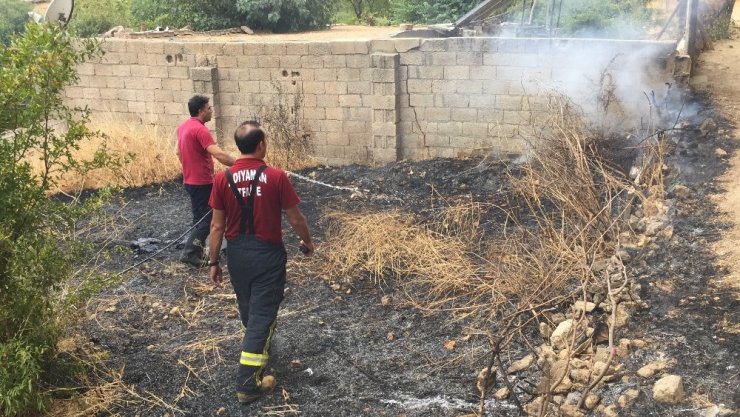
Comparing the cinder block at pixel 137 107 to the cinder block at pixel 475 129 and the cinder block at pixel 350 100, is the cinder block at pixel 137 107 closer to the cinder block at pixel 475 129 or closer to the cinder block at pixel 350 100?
the cinder block at pixel 350 100

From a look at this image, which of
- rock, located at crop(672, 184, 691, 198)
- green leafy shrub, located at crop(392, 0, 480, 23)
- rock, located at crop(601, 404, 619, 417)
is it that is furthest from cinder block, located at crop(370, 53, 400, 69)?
green leafy shrub, located at crop(392, 0, 480, 23)

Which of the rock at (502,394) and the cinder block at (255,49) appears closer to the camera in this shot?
the rock at (502,394)

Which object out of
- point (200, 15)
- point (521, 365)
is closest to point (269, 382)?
point (521, 365)

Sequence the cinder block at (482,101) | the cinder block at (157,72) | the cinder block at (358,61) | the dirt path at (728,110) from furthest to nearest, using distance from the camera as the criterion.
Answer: the cinder block at (157,72)
the cinder block at (358,61)
the cinder block at (482,101)
the dirt path at (728,110)

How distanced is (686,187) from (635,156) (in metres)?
1.24

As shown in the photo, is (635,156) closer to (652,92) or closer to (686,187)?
(652,92)

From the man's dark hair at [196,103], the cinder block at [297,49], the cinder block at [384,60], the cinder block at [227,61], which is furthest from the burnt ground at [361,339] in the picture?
the cinder block at [227,61]

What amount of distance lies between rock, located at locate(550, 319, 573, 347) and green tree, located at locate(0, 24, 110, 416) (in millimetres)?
3074

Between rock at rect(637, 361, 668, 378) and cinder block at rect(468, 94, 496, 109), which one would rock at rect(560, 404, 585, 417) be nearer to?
rock at rect(637, 361, 668, 378)

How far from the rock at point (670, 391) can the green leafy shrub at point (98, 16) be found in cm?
1947

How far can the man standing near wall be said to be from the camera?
19.9ft

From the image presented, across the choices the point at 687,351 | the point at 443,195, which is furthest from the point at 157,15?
the point at 687,351

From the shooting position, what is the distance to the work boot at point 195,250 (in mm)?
6548

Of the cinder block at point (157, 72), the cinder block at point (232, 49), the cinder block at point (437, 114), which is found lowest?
the cinder block at point (437, 114)
